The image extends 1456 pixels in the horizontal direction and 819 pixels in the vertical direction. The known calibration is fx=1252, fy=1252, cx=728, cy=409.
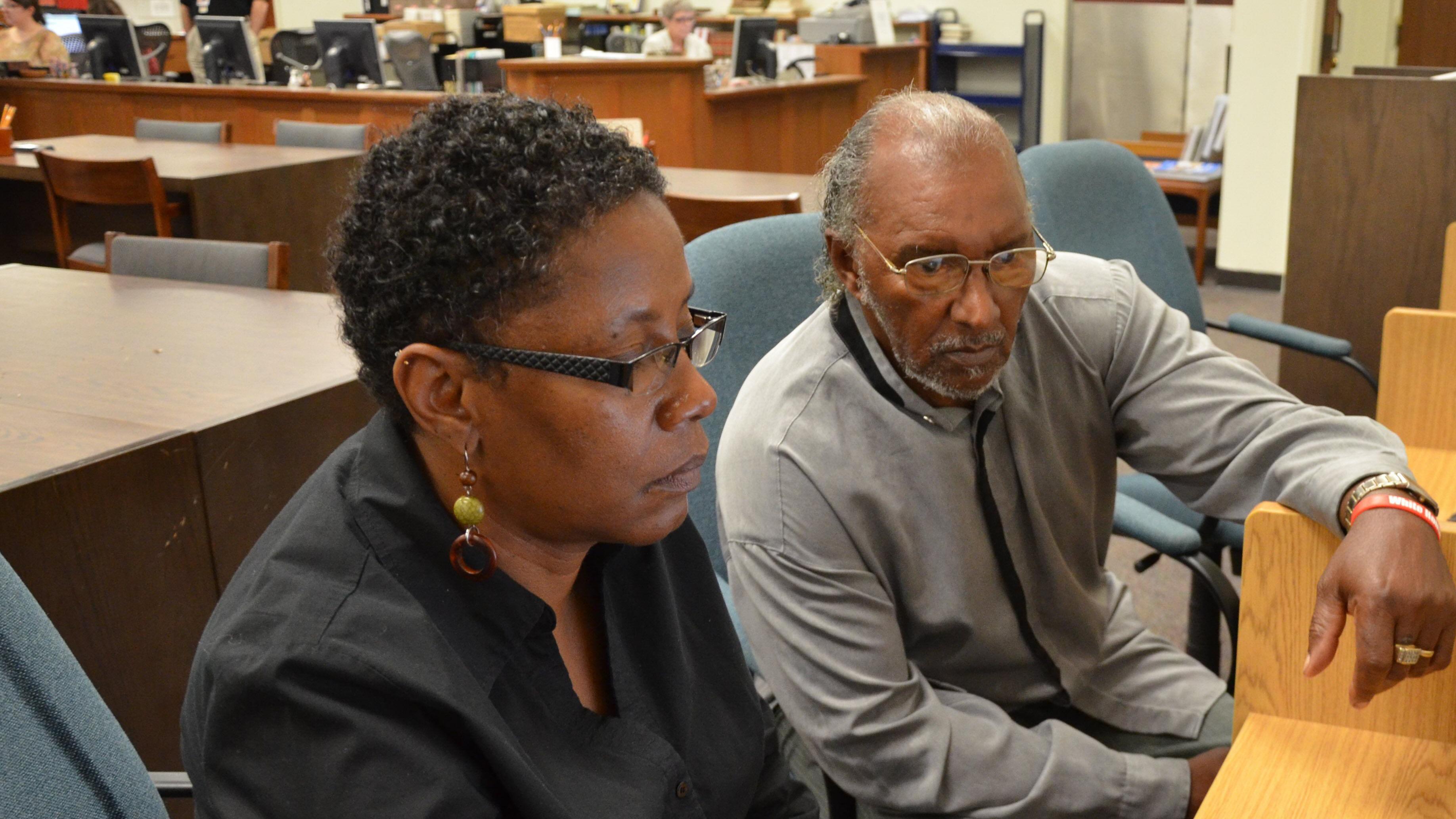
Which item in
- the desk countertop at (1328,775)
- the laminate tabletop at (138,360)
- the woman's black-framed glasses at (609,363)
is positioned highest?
the woman's black-framed glasses at (609,363)

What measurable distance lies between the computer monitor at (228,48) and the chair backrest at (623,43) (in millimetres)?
1932

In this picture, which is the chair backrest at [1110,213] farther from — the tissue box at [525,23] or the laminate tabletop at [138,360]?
the tissue box at [525,23]

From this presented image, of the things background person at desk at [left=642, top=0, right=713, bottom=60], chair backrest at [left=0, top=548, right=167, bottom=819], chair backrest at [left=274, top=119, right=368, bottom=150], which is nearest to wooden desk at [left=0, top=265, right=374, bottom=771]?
chair backrest at [left=0, top=548, right=167, bottom=819]

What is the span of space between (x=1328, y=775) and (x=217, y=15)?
893 centimetres

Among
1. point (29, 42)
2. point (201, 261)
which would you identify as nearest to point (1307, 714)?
point (201, 261)

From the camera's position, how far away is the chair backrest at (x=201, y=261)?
8.55ft

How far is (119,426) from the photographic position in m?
1.77

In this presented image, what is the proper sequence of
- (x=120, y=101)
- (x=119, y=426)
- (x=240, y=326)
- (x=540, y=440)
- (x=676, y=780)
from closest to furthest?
(x=540, y=440), (x=676, y=780), (x=119, y=426), (x=240, y=326), (x=120, y=101)

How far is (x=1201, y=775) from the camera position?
137cm

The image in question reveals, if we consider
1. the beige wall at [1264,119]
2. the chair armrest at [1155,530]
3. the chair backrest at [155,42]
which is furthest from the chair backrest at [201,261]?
the chair backrest at [155,42]

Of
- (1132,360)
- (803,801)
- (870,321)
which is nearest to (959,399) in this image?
(870,321)

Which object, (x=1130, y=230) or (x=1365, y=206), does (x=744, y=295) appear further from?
(x=1365, y=206)

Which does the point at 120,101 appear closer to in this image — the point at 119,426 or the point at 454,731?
the point at 119,426

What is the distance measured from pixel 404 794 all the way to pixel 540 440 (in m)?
0.24
